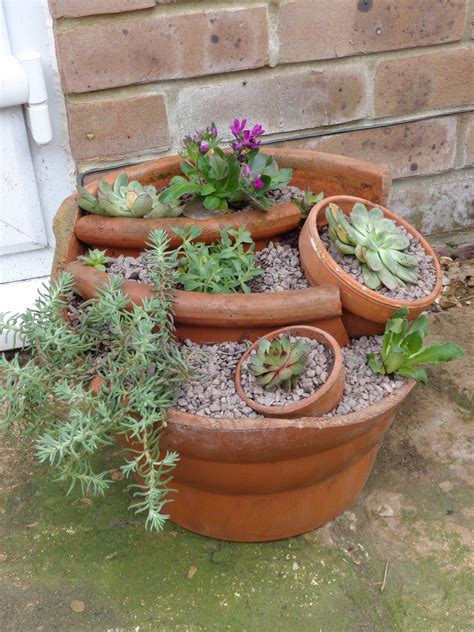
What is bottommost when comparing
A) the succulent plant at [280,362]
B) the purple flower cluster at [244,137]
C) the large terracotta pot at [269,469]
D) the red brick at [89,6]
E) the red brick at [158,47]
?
the large terracotta pot at [269,469]

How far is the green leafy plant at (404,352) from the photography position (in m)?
1.41

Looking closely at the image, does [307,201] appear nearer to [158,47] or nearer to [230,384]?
[230,384]

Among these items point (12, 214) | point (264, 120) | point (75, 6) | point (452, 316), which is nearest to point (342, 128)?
point (264, 120)

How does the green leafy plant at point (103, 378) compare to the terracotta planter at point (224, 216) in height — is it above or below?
below

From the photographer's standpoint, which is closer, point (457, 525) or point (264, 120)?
point (457, 525)

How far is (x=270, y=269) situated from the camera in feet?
5.17

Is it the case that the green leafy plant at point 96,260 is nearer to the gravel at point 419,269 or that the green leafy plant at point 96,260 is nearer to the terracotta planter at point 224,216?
the terracotta planter at point 224,216

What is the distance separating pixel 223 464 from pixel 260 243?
0.50 metres

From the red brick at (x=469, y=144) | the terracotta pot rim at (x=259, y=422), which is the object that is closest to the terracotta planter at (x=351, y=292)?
the terracotta pot rim at (x=259, y=422)

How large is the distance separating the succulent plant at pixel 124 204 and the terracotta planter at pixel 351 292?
0.29m

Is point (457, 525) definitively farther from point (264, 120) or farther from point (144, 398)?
point (264, 120)

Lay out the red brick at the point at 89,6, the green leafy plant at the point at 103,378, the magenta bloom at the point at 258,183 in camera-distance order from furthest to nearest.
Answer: the red brick at the point at 89,6, the magenta bloom at the point at 258,183, the green leafy plant at the point at 103,378

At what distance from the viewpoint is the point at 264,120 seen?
205cm

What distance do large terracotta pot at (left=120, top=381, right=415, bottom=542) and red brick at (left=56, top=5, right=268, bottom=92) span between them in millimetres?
949
